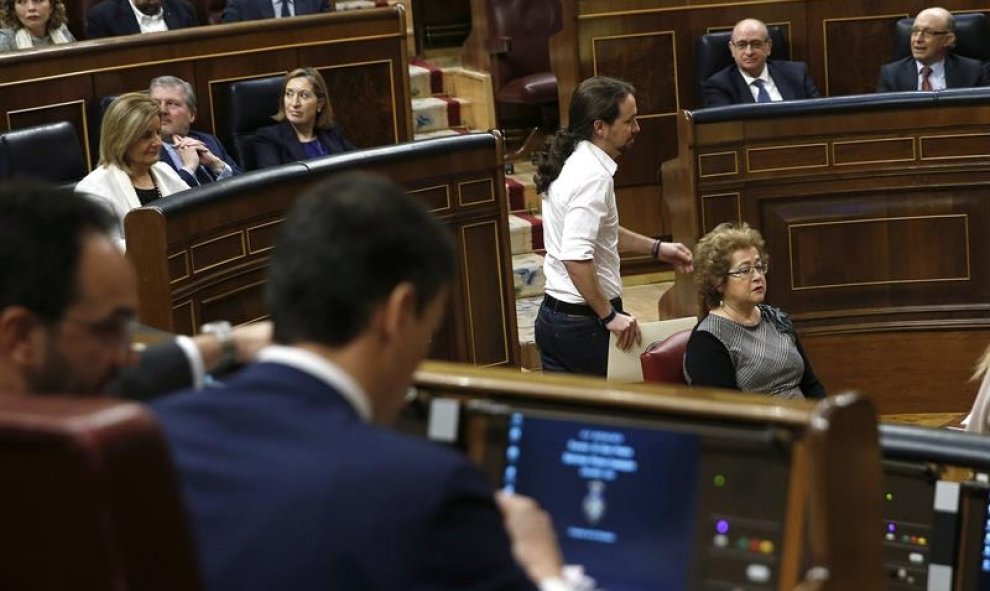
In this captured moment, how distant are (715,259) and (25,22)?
346cm

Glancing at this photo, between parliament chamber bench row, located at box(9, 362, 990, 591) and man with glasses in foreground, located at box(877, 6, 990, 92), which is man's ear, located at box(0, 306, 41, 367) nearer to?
parliament chamber bench row, located at box(9, 362, 990, 591)

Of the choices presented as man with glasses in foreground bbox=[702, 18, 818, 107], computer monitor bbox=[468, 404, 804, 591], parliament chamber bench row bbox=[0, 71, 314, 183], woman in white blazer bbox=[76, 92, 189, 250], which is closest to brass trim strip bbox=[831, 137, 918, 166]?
man with glasses in foreground bbox=[702, 18, 818, 107]

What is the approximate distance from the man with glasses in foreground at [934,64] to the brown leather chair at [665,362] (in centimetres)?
280

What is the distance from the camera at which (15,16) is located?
21.4ft

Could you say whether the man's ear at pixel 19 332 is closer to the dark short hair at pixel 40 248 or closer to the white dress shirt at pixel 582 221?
the dark short hair at pixel 40 248

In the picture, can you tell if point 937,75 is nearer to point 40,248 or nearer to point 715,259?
point 715,259

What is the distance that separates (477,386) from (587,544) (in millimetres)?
205

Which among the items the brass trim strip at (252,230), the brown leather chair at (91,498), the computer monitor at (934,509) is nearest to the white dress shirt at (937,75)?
the brass trim strip at (252,230)

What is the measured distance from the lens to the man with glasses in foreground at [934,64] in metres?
6.54

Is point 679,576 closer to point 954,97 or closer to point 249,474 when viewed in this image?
point 249,474

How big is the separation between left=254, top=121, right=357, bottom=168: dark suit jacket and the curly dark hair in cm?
149

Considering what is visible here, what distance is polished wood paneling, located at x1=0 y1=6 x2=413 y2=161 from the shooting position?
19.4 feet

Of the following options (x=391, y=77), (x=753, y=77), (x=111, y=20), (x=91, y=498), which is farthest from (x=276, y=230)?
(x=91, y=498)

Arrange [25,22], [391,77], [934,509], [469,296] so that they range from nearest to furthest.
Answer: [934,509] → [469,296] → [25,22] → [391,77]
